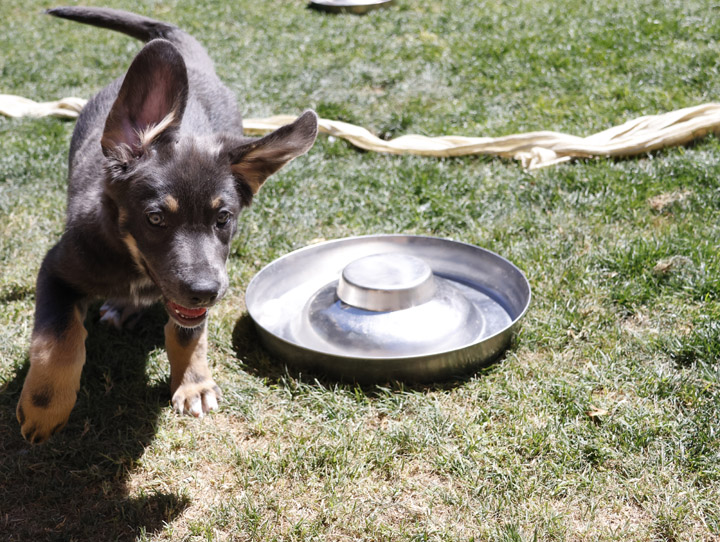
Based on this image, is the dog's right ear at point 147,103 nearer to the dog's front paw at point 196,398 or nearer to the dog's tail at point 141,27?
the dog's front paw at point 196,398

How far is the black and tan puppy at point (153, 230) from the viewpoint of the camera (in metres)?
2.53

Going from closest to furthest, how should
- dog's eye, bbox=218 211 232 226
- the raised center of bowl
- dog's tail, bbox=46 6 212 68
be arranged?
dog's eye, bbox=218 211 232 226 → the raised center of bowl → dog's tail, bbox=46 6 212 68

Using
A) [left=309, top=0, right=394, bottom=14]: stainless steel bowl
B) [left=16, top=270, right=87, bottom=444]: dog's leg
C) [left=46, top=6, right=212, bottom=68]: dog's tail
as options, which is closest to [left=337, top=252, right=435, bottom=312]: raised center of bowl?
[left=16, top=270, right=87, bottom=444]: dog's leg

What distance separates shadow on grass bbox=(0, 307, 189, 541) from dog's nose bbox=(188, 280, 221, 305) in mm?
665

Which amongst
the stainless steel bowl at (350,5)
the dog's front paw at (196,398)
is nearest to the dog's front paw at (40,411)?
the dog's front paw at (196,398)

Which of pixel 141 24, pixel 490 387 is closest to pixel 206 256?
pixel 490 387

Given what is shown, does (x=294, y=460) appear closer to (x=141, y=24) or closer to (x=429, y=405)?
(x=429, y=405)

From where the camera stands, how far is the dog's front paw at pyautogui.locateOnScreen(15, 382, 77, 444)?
2.51 meters

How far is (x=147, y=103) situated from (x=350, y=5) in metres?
7.17

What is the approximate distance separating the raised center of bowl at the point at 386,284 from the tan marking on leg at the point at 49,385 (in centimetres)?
122

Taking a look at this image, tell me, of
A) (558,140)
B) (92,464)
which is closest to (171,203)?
(92,464)

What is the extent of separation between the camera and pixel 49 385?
253 cm

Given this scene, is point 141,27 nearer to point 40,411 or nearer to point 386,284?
point 386,284

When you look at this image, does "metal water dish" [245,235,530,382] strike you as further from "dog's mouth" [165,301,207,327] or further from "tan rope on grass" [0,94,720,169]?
"tan rope on grass" [0,94,720,169]
